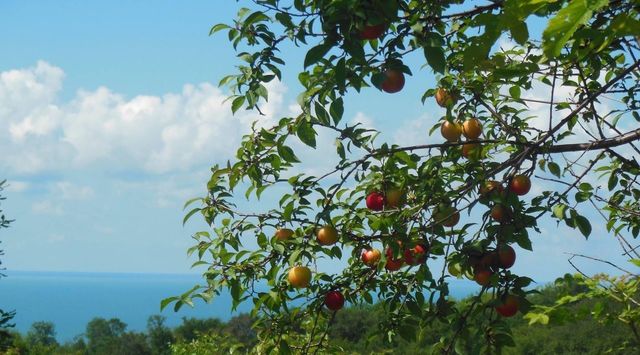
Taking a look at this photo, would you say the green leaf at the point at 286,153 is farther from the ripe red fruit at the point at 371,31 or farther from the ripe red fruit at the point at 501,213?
the ripe red fruit at the point at 371,31

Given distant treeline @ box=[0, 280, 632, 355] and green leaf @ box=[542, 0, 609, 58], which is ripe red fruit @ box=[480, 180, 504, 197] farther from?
distant treeline @ box=[0, 280, 632, 355]

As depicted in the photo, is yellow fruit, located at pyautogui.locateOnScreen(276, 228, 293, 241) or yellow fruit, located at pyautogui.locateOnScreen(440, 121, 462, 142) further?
yellow fruit, located at pyautogui.locateOnScreen(440, 121, 462, 142)

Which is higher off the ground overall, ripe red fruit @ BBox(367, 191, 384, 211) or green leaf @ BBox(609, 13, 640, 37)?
green leaf @ BBox(609, 13, 640, 37)

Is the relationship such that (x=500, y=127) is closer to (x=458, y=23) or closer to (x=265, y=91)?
(x=458, y=23)

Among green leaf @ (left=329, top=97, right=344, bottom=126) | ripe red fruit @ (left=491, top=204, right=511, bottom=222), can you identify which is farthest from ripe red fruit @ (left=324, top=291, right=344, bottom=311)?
green leaf @ (left=329, top=97, right=344, bottom=126)

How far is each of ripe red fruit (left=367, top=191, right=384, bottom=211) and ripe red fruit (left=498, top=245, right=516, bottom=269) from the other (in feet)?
2.29

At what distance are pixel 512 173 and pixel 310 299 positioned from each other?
1.17 m

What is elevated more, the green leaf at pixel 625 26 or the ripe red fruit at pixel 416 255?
the green leaf at pixel 625 26

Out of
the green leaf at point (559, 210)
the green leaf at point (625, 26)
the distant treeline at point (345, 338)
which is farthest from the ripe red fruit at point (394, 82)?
the distant treeline at point (345, 338)

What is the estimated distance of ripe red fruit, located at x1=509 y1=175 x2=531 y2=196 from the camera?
3.49 meters

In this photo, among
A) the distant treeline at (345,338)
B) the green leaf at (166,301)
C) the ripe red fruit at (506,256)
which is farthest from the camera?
the distant treeline at (345,338)

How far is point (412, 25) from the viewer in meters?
2.70

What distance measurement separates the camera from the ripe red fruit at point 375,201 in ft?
11.5

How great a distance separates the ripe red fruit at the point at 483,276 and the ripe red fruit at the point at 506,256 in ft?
0.23
